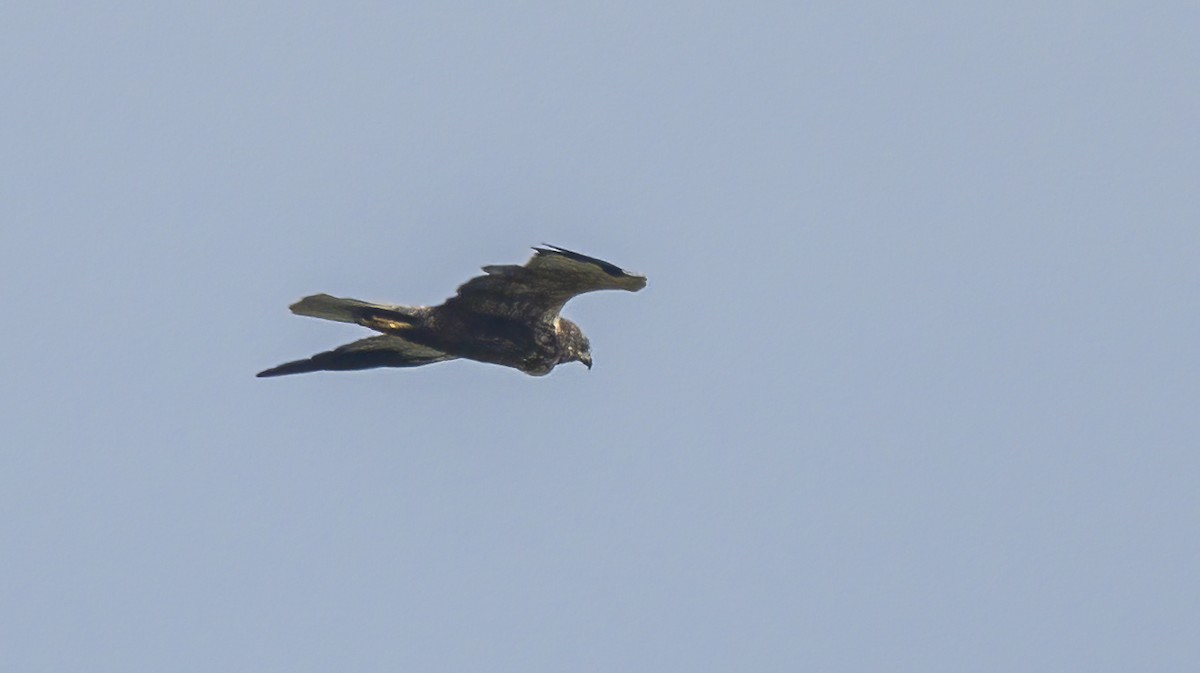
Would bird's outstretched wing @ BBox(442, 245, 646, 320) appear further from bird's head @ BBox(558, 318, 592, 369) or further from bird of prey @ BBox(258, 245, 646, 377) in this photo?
bird's head @ BBox(558, 318, 592, 369)

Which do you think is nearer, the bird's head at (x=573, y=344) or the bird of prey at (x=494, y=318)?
the bird of prey at (x=494, y=318)

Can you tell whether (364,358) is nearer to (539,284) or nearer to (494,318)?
(494,318)

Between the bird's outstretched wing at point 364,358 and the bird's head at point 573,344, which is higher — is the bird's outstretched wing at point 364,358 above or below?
below

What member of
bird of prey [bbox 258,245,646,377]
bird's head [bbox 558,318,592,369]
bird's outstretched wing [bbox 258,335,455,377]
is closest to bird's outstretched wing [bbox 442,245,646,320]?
bird of prey [bbox 258,245,646,377]

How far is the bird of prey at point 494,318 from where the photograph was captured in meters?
19.1

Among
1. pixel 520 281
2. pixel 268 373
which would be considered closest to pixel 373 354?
pixel 268 373

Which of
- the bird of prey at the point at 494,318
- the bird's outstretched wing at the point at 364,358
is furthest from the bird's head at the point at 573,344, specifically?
the bird's outstretched wing at the point at 364,358

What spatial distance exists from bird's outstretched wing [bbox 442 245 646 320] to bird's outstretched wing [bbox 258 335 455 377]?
118cm

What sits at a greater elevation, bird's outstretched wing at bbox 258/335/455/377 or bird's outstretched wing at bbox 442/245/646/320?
bird's outstretched wing at bbox 442/245/646/320

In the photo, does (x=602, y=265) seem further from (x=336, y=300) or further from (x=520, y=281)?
(x=336, y=300)

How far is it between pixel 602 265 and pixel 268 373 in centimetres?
395

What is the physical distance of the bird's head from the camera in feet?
67.4

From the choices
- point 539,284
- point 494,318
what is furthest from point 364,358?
point 539,284

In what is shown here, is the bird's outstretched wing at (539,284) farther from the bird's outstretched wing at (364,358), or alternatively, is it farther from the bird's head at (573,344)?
the bird's outstretched wing at (364,358)
